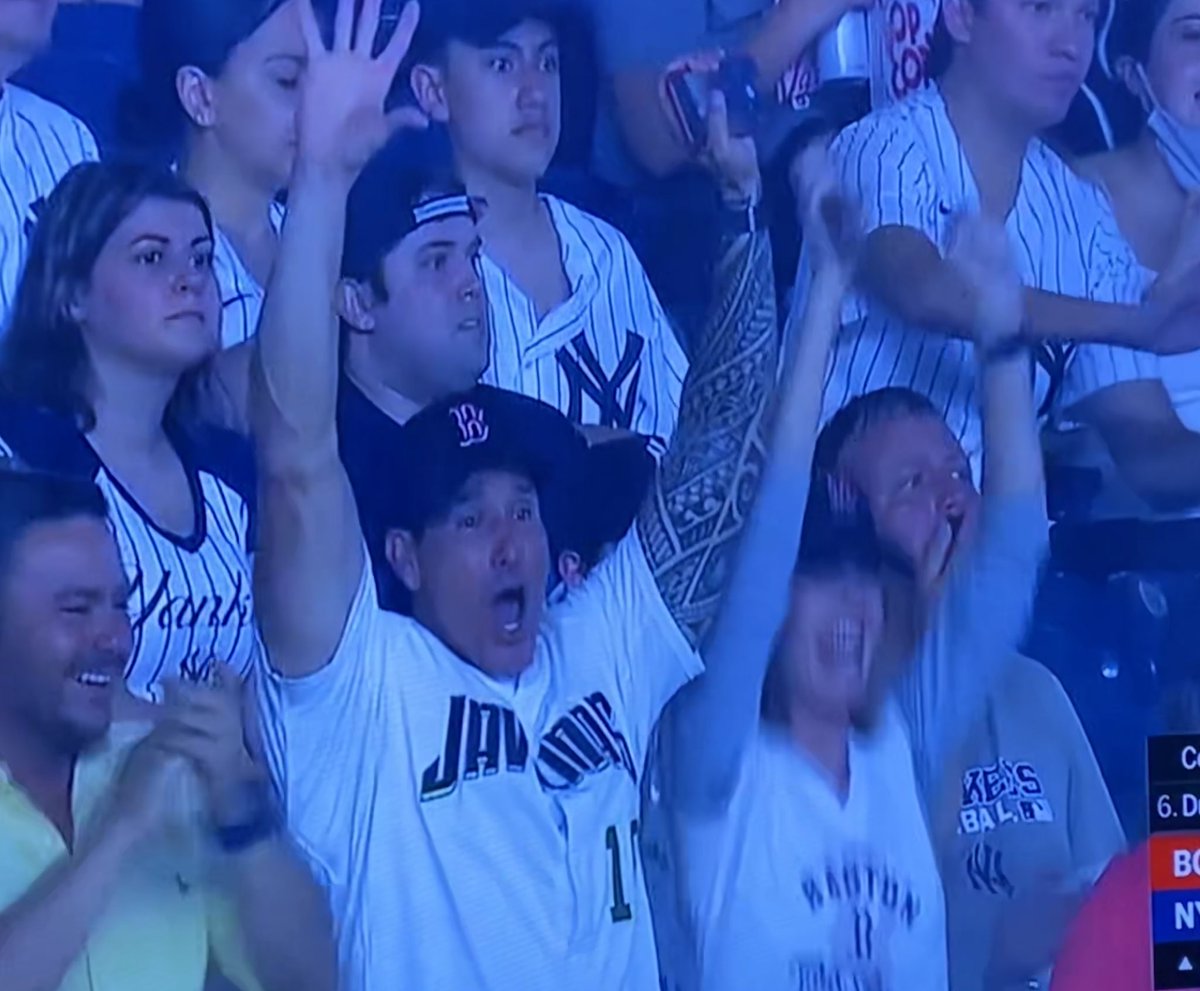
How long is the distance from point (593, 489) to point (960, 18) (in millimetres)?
809

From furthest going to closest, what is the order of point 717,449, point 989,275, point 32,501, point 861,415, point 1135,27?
point 1135,27 → point 989,275 → point 861,415 → point 717,449 → point 32,501

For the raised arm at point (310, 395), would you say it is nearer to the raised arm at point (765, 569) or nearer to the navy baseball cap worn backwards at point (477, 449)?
the navy baseball cap worn backwards at point (477, 449)

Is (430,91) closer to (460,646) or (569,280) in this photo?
(569,280)

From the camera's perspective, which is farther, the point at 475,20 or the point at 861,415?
the point at 861,415

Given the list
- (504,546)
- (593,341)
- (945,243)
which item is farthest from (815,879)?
(945,243)

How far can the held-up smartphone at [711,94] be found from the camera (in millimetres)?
2354

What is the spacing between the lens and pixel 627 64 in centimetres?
233

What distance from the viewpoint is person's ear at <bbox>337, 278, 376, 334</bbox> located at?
213 cm

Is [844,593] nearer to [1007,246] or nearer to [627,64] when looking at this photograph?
[1007,246]

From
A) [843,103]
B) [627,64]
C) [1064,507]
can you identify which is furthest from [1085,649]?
[627,64]

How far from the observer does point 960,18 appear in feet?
8.50

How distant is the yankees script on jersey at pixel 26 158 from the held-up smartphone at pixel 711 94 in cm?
69

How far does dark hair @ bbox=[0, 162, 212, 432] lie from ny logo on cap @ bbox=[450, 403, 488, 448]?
40cm
